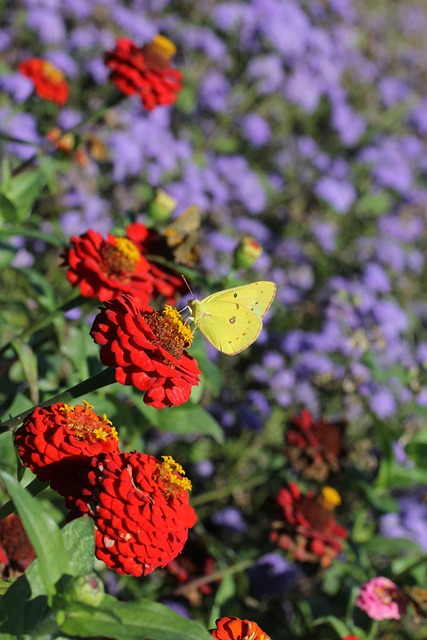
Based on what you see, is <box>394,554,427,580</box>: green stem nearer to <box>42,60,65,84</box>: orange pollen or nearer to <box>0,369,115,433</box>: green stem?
<box>0,369,115,433</box>: green stem

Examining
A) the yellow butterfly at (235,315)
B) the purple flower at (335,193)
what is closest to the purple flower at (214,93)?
the purple flower at (335,193)

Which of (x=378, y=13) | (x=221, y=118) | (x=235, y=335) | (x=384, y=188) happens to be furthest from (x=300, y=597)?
(x=378, y=13)

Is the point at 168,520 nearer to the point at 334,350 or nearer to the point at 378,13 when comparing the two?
the point at 334,350

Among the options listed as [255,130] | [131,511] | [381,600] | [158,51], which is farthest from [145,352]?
[255,130]

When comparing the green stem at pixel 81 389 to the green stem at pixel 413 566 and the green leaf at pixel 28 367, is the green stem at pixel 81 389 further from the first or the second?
the green stem at pixel 413 566

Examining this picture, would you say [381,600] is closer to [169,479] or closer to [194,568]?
[194,568]

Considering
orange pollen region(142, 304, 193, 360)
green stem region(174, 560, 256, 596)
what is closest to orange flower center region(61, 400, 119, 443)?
orange pollen region(142, 304, 193, 360)
